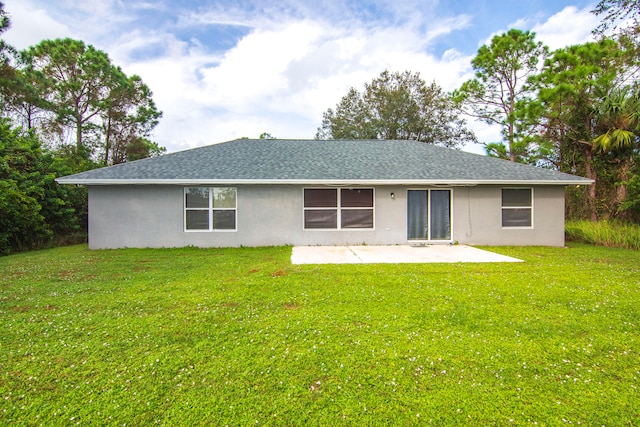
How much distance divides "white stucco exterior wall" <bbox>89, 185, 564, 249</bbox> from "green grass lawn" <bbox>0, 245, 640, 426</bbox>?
3.94m

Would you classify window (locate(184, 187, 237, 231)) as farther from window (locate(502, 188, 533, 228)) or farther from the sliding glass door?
window (locate(502, 188, 533, 228))

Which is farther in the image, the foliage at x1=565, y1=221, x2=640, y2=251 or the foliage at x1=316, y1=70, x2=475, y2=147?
the foliage at x1=316, y1=70, x2=475, y2=147

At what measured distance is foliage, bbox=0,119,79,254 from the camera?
9477mm

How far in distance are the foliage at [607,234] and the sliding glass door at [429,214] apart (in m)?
5.69

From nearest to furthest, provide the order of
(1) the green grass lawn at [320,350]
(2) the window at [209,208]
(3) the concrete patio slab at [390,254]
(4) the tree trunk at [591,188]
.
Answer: (1) the green grass lawn at [320,350]
(3) the concrete patio slab at [390,254]
(2) the window at [209,208]
(4) the tree trunk at [591,188]

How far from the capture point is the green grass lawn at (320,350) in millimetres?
2264

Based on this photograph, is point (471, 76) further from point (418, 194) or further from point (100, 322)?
point (100, 322)

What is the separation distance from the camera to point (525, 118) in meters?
17.1

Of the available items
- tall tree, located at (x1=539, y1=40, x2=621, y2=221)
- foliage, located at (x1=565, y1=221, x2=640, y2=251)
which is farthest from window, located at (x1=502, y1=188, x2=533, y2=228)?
tall tree, located at (x1=539, y1=40, x2=621, y2=221)

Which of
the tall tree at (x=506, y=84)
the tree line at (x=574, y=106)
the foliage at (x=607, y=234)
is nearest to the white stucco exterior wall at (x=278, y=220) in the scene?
the foliage at (x=607, y=234)

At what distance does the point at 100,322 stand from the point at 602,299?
24.1ft

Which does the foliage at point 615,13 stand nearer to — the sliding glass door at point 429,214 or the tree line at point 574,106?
the tree line at point 574,106

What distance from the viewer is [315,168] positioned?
10.6 meters

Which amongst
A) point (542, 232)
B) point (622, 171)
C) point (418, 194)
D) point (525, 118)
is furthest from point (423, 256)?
point (525, 118)
